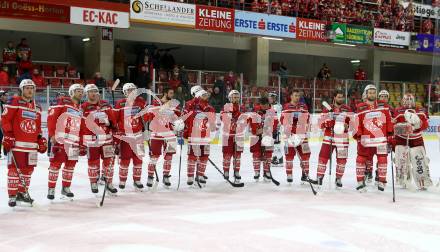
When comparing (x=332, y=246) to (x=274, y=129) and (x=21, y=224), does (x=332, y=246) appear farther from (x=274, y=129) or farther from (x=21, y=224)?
(x=274, y=129)

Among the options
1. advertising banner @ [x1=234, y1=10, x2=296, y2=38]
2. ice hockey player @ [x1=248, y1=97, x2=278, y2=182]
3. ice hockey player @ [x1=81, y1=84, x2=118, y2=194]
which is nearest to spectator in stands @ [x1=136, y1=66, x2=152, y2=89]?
advertising banner @ [x1=234, y1=10, x2=296, y2=38]

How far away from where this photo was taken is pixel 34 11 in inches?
582

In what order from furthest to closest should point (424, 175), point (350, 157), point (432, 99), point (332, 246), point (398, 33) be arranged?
point (398, 33) → point (432, 99) → point (350, 157) → point (424, 175) → point (332, 246)

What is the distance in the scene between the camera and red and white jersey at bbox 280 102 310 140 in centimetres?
897

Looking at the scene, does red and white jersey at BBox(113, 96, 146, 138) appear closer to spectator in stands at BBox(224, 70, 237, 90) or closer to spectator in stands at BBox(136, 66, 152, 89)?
spectator in stands at BBox(136, 66, 152, 89)

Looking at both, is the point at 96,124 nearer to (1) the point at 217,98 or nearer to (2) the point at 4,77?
(2) the point at 4,77

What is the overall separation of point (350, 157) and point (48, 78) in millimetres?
9070

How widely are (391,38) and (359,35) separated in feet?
6.15

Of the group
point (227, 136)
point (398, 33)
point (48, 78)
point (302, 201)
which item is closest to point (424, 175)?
point (302, 201)

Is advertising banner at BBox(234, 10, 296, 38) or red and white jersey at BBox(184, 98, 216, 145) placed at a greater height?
advertising banner at BBox(234, 10, 296, 38)

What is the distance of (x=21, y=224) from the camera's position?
6.15m

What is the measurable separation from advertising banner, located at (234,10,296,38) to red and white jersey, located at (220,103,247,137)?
914 cm

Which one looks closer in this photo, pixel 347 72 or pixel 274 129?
pixel 274 129

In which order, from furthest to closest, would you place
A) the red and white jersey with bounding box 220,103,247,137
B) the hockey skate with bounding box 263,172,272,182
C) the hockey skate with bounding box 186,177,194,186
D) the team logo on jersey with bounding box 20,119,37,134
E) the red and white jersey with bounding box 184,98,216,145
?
the hockey skate with bounding box 263,172,272,182
the red and white jersey with bounding box 220,103,247,137
the hockey skate with bounding box 186,177,194,186
the red and white jersey with bounding box 184,98,216,145
the team logo on jersey with bounding box 20,119,37,134
